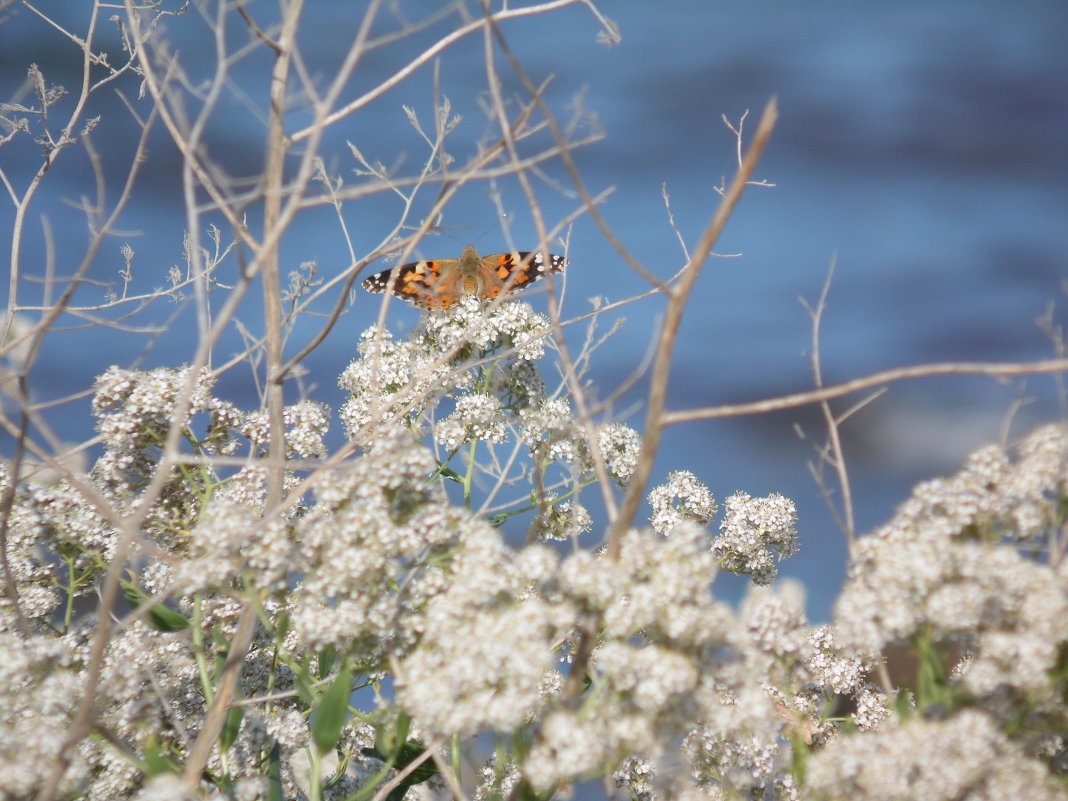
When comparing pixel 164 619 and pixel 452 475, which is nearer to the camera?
pixel 164 619

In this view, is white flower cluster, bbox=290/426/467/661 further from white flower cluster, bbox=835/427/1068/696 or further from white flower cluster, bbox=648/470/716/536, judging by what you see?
white flower cluster, bbox=648/470/716/536

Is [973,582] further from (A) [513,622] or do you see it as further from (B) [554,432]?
(B) [554,432]

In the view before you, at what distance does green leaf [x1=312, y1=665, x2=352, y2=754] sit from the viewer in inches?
33.5

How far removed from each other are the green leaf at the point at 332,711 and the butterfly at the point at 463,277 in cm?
133

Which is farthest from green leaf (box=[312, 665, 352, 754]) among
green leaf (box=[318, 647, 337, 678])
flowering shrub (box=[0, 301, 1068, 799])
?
green leaf (box=[318, 647, 337, 678])

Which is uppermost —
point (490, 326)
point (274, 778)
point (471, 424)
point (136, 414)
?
point (490, 326)

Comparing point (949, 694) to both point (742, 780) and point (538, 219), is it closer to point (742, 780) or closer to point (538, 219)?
point (742, 780)

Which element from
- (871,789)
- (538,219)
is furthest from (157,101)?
(871,789)

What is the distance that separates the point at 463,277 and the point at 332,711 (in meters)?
1.84

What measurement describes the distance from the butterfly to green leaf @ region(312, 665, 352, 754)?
1.33 meters

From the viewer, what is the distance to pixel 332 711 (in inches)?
33.8

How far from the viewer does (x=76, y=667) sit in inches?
51.1

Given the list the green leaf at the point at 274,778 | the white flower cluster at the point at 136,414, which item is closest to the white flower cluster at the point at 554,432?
the white flower cluster at the point at 136,414

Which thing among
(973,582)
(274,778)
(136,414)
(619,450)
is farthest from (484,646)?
(619,450)
